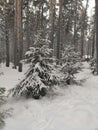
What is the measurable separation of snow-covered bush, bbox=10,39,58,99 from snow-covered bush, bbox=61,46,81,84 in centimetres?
181

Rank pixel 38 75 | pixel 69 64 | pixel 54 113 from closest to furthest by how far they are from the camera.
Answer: pixel 54 113 → pixel 38 75 → pixel 69 64

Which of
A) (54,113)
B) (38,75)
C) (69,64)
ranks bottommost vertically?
(54,113)

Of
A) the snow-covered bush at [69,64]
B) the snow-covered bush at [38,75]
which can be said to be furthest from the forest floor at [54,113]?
the snow-covered bush at [69,64]

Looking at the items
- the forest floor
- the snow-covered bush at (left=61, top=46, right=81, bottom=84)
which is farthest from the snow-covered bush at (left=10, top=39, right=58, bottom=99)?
the snow-covered bush at (left=61, top=46, right=81, bottom=84)

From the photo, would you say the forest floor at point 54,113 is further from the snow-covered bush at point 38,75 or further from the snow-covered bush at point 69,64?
the snow-covered bush at point 69,64

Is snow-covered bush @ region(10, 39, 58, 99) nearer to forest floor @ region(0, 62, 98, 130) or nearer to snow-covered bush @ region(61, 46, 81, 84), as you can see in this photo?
forest floor @ region(0, 62, 98, 130)

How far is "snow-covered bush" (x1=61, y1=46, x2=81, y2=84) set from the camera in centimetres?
865

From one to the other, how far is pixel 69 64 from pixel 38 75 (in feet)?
8.04

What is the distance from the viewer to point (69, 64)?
28.5 feet

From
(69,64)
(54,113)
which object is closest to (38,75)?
(54,113)

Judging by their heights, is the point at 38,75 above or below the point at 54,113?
above

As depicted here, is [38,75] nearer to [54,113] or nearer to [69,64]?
[54,113]

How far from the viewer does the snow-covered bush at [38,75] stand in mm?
6305

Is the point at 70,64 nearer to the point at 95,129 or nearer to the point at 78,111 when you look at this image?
the point at 78,111
